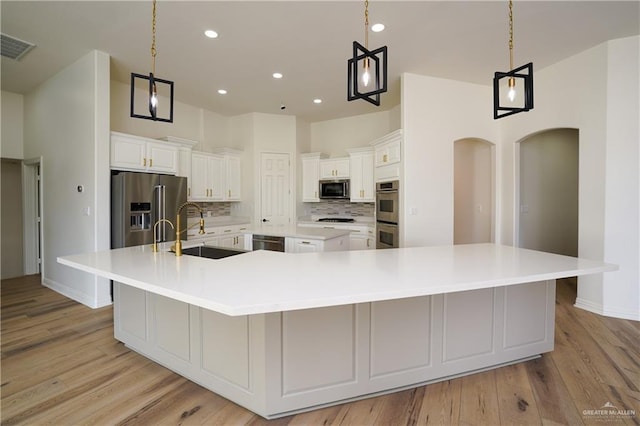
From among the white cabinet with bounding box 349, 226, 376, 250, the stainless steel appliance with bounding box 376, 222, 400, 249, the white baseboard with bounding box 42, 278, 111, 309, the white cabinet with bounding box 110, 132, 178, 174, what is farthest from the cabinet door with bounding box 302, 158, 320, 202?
the white baseboard with bounding box 42, 278, 111, 309

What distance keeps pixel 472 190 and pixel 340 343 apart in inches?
183

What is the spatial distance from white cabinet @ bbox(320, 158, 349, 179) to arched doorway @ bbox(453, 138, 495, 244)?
1.97 metres

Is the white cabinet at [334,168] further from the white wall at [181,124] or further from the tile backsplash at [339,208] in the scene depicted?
the white wall at [181,124]

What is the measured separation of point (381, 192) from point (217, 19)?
3059 mm

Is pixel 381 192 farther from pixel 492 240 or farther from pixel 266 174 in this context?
pixel 266 174

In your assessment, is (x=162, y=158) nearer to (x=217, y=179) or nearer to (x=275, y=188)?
(x=217, y=179)

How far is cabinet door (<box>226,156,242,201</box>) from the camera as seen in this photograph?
562 centimetres

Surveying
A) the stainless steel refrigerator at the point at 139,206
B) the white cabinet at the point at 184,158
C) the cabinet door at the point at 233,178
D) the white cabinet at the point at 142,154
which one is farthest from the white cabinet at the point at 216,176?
the stainless steel refrigerator at the point at 139,206

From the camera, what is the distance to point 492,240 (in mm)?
4645

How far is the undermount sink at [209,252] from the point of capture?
2510 mm

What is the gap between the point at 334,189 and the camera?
581 cm

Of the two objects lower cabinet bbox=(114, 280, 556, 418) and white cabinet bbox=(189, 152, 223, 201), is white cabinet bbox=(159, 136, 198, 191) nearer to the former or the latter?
white cabinet bbox=(189, 152, 223, 201)

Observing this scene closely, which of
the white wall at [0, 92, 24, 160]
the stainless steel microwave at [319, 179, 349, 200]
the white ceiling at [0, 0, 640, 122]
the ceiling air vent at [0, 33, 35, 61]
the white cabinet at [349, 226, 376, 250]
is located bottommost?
the white cabinet at [349, 226, 376, 250]

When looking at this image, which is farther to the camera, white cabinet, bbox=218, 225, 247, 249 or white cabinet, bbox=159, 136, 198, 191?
white cabinet, bbox=218, 225, 247, 249
